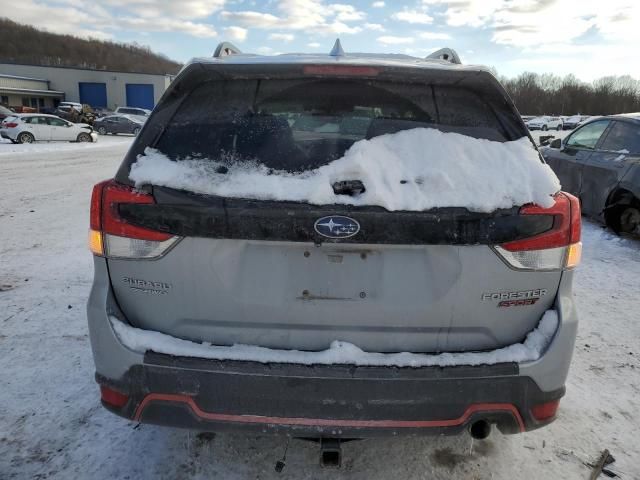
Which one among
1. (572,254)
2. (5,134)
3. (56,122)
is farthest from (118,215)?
(56,122)

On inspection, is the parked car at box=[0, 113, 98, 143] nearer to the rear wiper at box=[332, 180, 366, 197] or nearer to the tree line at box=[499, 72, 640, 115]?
the rear wiper at box=[332, 180, 366, 197]

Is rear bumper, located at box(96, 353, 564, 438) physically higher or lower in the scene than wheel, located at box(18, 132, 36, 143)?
higher

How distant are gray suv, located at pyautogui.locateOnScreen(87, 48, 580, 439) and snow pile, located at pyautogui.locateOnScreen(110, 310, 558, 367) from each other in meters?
0.01

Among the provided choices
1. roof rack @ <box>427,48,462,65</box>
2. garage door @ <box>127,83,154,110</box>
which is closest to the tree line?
garage door @ <box>127,83,154,110</box>

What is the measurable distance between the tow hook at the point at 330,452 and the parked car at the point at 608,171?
6.14 metres

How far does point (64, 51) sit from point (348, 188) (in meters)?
160

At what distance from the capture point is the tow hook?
2.22 meters

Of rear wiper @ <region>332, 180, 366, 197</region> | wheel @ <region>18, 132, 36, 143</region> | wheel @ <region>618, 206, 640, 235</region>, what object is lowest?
wheel @ <region>18, 132, 36, 143</region>

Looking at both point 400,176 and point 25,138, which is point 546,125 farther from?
point 400,176

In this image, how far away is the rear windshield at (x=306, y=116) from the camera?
7.11ft

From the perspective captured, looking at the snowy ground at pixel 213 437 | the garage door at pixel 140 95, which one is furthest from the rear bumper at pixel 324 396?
the garage door at pixel 140 95

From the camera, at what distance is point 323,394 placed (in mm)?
1982

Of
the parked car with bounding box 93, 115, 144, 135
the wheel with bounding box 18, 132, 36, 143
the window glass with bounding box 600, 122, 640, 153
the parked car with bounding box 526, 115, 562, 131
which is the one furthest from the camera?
the parked car with bounding box 526, 115, 562, 131

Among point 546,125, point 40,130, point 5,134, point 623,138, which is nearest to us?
point 623,138
